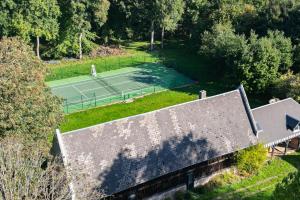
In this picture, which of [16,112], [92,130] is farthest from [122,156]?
[16,112]

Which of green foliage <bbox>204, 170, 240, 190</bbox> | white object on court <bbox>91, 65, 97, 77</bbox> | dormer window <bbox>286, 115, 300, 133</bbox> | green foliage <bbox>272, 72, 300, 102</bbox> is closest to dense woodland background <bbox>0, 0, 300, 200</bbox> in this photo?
green foliage <bbox>272, 72, 300, 102</bbox>

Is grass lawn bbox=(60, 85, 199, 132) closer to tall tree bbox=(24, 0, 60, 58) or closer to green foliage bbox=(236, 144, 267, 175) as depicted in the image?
green foliage bbox=(236, 144, 267, 175)

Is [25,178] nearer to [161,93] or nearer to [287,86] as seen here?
[161,93]

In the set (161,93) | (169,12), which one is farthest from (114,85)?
(169,12)

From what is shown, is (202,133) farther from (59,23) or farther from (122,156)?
(59,23)

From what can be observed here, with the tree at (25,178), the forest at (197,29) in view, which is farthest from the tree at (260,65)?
the tree at (25,178)
